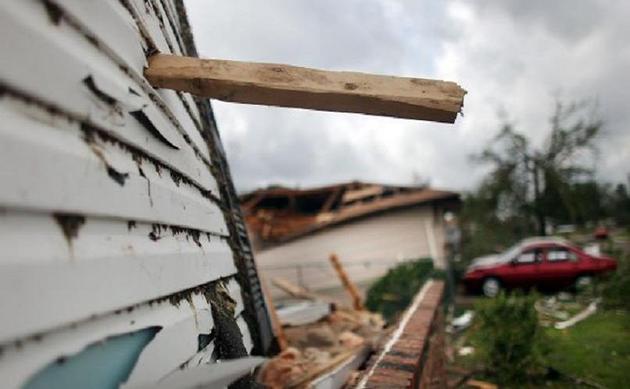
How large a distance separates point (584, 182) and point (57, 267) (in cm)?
2361

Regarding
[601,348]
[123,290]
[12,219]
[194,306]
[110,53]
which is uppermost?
[110,53]

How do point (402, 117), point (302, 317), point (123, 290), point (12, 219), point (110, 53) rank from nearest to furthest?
point (12, 219) → point (123, 290) → point (110, 53) → point (402, 117) → point (302, 317)

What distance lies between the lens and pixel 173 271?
1274 mm

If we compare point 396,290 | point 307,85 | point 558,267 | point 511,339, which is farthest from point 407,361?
point 558,267

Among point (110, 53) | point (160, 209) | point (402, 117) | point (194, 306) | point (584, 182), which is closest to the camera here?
point (110, 53)

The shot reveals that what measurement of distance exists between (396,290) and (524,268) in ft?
13.9

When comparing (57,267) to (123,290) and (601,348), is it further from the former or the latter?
(601,348)

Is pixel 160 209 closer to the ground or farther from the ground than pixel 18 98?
closer to the ground

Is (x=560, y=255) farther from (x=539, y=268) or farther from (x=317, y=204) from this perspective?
(x=317, y=204)

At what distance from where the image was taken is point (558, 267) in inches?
436

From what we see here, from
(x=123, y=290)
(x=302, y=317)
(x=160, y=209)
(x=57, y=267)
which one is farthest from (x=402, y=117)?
(x=302, y=317)

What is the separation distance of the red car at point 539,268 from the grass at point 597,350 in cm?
341

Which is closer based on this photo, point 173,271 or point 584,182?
point 173,271

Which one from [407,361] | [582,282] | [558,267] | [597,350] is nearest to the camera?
[407,361]
